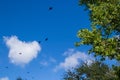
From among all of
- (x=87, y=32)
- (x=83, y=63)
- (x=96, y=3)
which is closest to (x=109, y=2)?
(x=96, y=3)

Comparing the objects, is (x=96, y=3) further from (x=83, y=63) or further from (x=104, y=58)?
(x=83, y=63)

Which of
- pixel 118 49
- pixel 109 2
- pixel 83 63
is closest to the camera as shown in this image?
pixel 118 49

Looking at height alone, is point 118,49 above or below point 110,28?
below

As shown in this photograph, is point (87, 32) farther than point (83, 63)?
No

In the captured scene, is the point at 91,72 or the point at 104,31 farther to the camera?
the point at 91,72

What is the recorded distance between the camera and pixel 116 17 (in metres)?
32.7

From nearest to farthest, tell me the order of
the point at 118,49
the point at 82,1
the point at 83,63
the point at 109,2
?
the point at 118,49
the point at 109,2
the point at 82,1
the point at 83,63

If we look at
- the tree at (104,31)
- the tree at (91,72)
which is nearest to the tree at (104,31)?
the tree at (104,31)

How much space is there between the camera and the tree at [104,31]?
1259 inches

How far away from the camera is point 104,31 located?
33812 millimetres

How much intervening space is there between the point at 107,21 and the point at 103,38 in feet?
4.78

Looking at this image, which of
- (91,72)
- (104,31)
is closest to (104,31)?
(104,31)

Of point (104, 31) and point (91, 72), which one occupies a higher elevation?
point (91, 72)

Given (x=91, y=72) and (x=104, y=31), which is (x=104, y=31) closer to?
(x=104, y=31)
